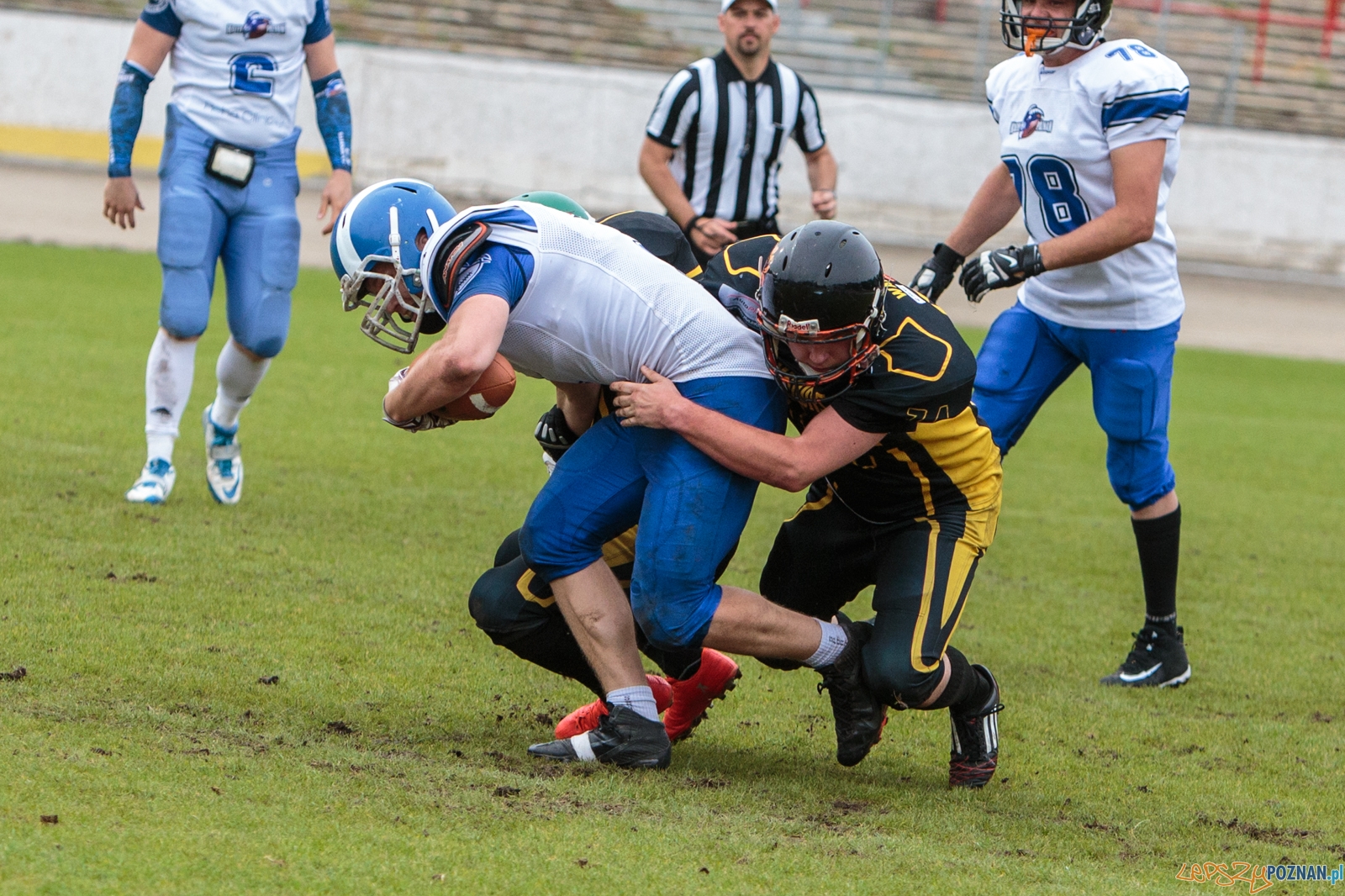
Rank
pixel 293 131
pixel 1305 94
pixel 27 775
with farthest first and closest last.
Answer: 1. pixel 1305 94
2. pixel 293 131
3. pixel 27 775

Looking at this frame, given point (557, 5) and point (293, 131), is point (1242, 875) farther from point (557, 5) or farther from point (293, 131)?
point (557, 5)

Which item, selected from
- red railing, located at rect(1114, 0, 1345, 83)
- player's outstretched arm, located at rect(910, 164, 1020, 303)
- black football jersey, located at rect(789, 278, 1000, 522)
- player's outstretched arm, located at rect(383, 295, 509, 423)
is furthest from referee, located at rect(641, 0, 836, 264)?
red railing, located at rect(1114, 0, 1345, 83)

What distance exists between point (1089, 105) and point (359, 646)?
104 inches

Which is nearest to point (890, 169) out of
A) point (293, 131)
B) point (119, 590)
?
point (293, 131)

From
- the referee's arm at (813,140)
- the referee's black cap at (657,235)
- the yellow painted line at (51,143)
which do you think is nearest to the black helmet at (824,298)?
the referee's black cap at (657,235)

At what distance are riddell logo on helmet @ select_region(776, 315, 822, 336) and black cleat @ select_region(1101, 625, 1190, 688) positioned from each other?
1.93 metres

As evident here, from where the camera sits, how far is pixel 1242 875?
119 inches

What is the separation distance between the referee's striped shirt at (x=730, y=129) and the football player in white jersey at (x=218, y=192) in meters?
1.93

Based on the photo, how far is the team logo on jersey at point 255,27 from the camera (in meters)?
5.46

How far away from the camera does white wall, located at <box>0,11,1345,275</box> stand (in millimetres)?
18719

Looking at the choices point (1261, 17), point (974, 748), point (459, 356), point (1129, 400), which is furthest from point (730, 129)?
point (1261, 17)

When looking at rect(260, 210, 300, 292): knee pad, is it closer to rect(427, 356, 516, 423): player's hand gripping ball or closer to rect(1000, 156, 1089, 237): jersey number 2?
rect(427, 356, 516, 423): player's hand gripping ball

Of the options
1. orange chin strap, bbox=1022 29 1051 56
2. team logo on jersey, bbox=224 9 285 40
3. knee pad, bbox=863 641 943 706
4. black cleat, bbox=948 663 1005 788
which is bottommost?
black cleat, bbox=948 663 1005 788

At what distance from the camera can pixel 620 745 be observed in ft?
11.2
